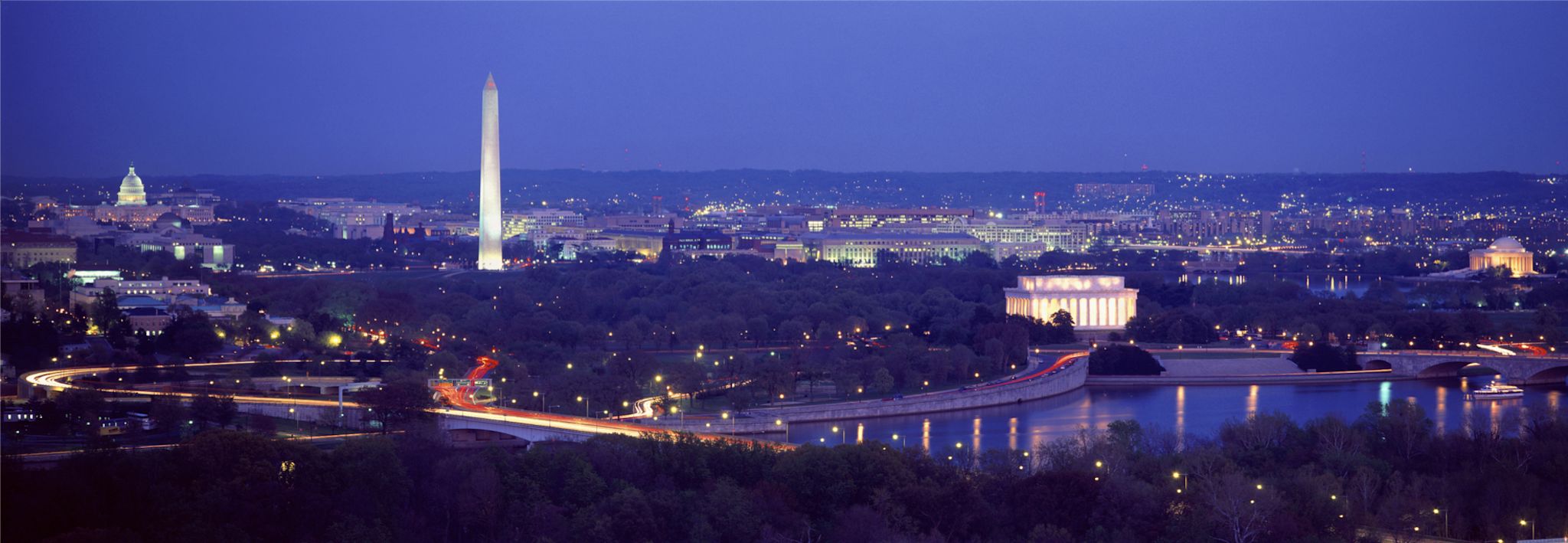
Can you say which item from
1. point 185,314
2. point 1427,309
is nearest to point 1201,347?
point 1427,309

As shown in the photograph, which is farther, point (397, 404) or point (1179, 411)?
point (1179, 411)

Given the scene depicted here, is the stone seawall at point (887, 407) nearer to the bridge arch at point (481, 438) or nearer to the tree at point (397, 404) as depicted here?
the bridge arch at point (481, 438)

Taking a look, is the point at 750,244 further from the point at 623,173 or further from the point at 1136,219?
the point at 623,173

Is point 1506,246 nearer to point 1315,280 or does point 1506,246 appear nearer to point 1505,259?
point 1505,259

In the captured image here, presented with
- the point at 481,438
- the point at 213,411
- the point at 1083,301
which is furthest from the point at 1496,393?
the point at 213,411

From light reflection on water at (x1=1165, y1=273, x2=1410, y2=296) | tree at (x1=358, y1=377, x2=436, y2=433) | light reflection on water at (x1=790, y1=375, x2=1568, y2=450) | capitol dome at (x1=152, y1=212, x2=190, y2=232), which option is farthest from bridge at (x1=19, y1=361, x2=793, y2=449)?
capitol dome at (x1=152, y1=212, x2=190, y2=232)

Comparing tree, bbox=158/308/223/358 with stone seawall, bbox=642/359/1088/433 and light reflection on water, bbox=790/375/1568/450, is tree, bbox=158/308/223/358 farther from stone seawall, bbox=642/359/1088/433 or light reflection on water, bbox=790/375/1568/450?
light reflection on water, bbox=790/375/1568/450
